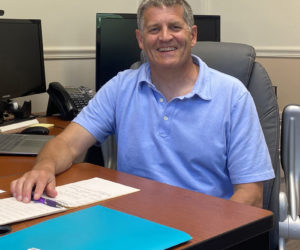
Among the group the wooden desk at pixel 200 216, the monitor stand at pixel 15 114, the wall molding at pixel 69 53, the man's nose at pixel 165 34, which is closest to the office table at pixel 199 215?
the wooden desk at pixel 200 216

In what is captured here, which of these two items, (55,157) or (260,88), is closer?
(55,157)

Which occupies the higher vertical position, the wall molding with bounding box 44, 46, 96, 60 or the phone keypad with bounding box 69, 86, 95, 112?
the wall molding with bounding box 44, 46, 96, 60

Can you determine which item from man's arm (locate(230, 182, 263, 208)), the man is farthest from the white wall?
man's arm (locate(230, 182, 263, 208))

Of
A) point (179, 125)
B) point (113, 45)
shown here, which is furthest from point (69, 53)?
point (179, 125)

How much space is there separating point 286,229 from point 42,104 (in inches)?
68.5

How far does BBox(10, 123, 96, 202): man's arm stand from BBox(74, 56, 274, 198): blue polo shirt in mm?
155

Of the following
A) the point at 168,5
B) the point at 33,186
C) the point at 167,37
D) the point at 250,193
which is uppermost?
the point at 168,5

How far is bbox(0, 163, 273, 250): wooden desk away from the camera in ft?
3.51

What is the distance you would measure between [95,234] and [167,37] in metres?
0.88

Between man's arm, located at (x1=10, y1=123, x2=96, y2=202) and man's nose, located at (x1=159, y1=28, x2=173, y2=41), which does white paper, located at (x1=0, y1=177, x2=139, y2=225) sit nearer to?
man's arm, located at (x1=10, y1=123, x2=96, y2=202)

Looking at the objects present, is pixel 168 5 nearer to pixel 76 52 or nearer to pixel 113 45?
pixel 113 45

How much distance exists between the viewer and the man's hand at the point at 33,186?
1.30 meters

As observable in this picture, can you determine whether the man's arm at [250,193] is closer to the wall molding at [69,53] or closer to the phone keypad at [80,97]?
the phone keypad at [80,97]

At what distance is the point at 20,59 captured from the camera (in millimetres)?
2531
